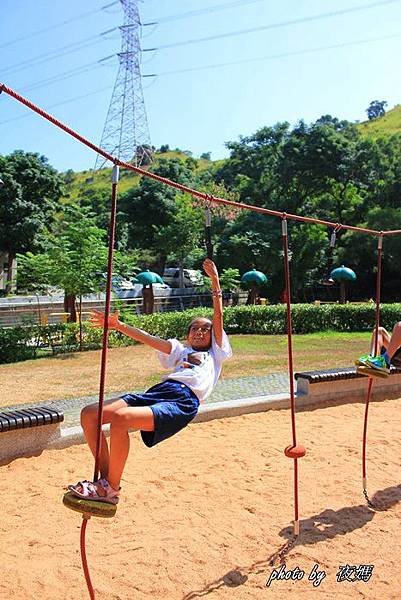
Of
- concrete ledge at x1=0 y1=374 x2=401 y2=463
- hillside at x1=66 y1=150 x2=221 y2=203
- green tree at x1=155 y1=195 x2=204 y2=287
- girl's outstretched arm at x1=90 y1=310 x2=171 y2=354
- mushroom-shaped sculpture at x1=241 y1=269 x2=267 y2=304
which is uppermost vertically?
hillside at x1=66 y1=150 x2=221 y2=203

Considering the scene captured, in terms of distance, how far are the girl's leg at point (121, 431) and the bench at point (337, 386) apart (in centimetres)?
449

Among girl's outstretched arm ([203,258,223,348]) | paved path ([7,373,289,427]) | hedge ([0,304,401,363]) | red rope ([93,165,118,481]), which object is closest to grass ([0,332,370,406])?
paved path ([7,373,289,427])

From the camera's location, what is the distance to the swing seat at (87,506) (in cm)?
280

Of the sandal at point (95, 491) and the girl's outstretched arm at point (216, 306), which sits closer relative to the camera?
the sandal at point (95, 491)

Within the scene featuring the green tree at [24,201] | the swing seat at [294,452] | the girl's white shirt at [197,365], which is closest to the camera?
the girl's white shirt at [197,365]

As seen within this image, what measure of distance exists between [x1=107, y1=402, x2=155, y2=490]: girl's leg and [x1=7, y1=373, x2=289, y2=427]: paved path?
3816 millimetres

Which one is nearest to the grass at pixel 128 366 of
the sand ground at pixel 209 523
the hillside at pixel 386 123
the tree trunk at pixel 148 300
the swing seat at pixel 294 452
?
the sand ground at pixel 209 523

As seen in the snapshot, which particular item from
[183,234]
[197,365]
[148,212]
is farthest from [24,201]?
[197,365]

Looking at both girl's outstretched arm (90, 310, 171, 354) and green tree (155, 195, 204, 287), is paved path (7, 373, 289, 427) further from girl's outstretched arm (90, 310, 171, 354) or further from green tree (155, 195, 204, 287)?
green tree (155, 195, 204, 287)

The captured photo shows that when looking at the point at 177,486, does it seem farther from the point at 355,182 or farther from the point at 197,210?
the point at 355,182

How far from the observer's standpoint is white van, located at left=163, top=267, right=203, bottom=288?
106 ft

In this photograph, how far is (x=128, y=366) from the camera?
39.7 ft

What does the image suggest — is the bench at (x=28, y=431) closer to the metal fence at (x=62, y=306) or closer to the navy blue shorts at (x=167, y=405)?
the navy blue shorts at (x=167, y=405)

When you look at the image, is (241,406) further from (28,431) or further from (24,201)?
(24,201)
